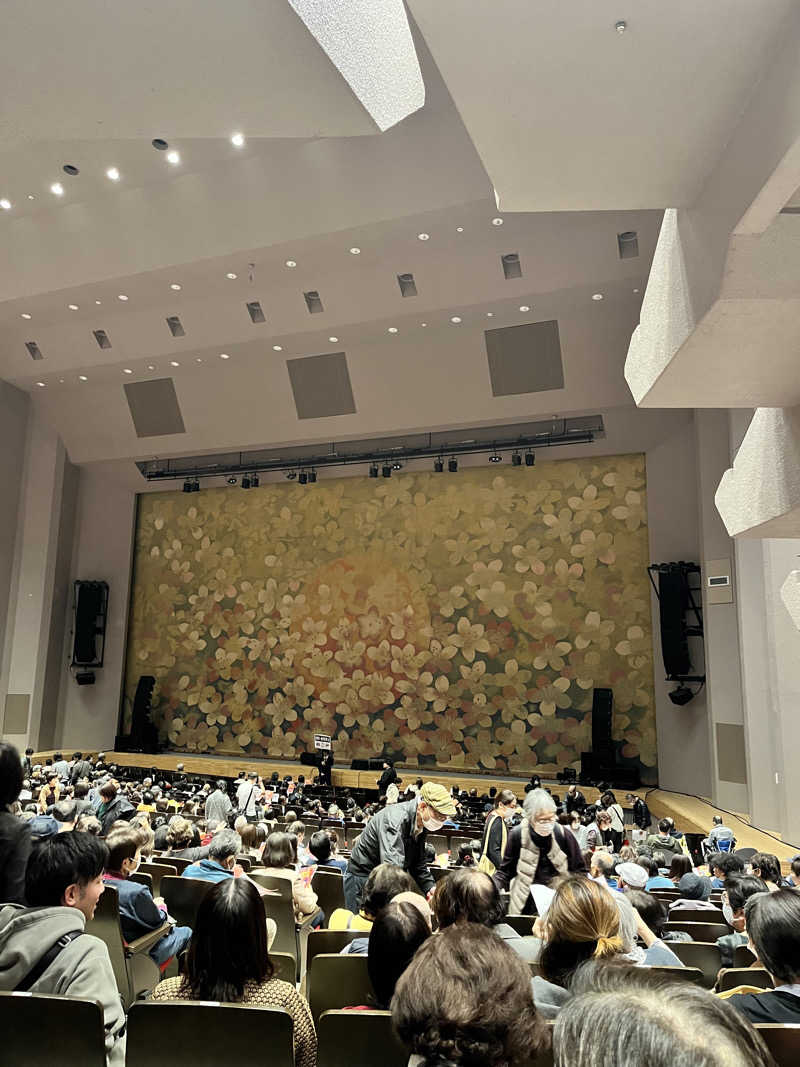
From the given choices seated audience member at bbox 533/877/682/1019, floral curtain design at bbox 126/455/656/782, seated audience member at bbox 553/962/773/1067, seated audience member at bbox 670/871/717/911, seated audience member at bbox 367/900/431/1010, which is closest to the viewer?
seated audience member at bbox 553/962/773/1067

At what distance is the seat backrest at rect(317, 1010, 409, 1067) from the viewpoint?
1997mm

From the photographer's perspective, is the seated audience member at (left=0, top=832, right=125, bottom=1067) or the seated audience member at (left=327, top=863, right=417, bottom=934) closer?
the seated audience member at (left=0, top=832, right=125, bottom=1067)

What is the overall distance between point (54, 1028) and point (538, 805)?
9.23 ft

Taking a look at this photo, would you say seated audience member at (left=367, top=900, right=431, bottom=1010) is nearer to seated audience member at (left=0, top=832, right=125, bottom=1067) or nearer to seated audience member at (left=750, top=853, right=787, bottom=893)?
seated audience member at (left=0, top=832, right=125, bottom=1067)

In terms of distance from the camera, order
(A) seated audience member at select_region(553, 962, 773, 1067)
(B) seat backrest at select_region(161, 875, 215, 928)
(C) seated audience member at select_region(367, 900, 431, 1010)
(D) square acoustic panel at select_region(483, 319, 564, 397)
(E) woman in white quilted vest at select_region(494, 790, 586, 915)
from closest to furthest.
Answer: (A) seated audience member at select_region(553, 962, 773, 1067) < (C) seated audience member at select_region(367, 900, 431, 1010) < (B) seat backrest at select_region(161, 875, 215, 928) < (E) woman in white quilted vest at select_region(494, 790, 586, 915) < (D) square acoustic panel at select_region(483, 319, 564, 397)

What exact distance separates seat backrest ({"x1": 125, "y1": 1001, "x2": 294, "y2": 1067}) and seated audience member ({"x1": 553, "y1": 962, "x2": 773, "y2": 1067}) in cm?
139

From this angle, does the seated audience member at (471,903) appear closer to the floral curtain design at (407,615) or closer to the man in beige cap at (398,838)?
the man in beige cap at (398,838)

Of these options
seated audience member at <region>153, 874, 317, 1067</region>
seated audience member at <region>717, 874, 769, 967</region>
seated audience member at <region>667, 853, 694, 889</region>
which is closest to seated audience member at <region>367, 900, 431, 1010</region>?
seated audience member at <region>153, 874, 317, 1067</region>

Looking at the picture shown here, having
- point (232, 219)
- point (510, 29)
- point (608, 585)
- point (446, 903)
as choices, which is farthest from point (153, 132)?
point (608, 585)

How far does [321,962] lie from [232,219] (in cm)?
1189

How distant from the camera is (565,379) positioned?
1409 centimetres

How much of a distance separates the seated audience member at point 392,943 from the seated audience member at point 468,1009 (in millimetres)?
575

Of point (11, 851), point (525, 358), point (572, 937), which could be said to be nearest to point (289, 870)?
point (11, 851)

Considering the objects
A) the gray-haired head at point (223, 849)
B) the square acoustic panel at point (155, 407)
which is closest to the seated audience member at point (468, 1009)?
the gray-haired head at point (223, 849)
